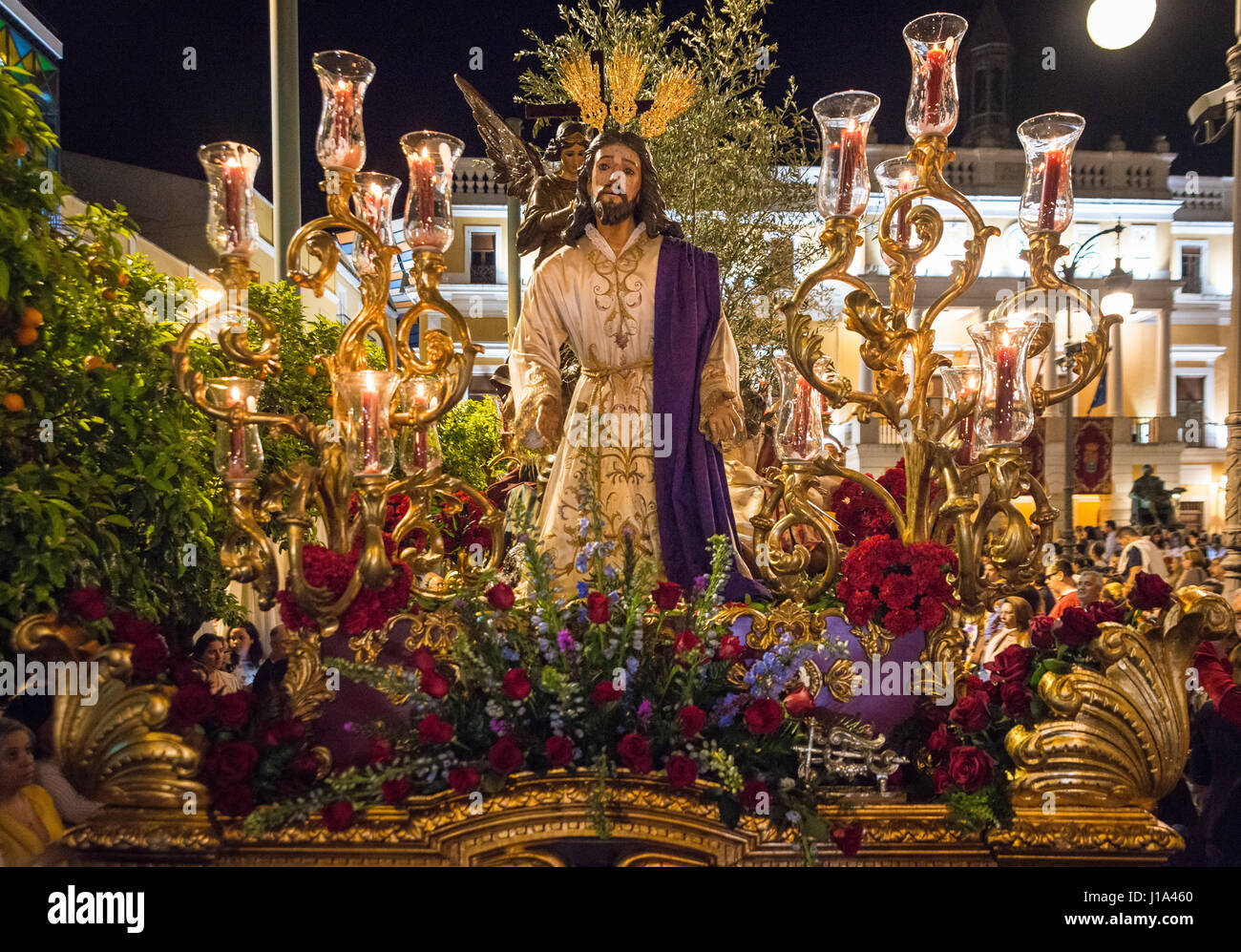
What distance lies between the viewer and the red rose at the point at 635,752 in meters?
3.02

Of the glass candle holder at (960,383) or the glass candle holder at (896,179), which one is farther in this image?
the glass candle holder at (896,179)

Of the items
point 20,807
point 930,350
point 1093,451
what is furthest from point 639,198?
point 1093,451

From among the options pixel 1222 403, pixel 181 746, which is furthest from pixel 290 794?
pixel 1222 403

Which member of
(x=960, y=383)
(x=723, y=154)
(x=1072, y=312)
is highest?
(x=1072, y=312)

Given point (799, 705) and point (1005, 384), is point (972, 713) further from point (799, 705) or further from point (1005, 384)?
point (1005, 384)

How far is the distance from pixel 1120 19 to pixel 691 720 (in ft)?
14.3

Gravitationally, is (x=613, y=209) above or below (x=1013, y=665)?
above

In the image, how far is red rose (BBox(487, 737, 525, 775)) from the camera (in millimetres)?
3037

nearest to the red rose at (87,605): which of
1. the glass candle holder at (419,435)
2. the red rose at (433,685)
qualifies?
the red rose at (433,685)

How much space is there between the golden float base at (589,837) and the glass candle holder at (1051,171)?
204 centimetres

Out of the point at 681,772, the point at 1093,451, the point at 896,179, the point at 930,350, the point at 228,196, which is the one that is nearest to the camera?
the point at 681,772

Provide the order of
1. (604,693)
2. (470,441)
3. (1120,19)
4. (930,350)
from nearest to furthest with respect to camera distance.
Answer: (604,693) → (930,350) → (1120,19) → (470,441)

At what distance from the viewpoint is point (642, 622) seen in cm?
329

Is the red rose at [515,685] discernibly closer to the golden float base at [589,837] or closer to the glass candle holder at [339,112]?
the golden float base at [589,837]
